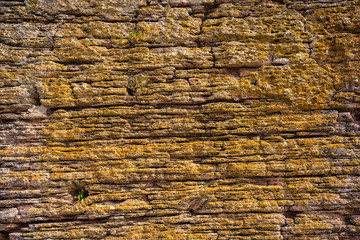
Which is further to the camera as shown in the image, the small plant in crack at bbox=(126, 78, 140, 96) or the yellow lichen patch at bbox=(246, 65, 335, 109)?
the small plant in crack at bbox=(126, 78, 140, 96)

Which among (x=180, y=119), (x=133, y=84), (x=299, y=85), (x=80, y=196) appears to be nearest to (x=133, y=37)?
(x=133, y=84)

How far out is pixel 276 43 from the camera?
11.5 feet

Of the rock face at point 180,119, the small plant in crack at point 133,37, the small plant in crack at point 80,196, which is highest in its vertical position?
Answer: the small plant in crack at point 133,37

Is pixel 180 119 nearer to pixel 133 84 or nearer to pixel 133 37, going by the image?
pixel 133 84

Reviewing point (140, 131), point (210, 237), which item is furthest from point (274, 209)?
point (140, 131)

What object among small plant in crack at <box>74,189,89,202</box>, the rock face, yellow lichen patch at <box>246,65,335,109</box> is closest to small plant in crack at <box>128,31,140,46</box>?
the rock face

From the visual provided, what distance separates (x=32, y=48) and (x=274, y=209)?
15.7ft

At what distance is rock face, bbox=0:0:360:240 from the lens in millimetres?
3229

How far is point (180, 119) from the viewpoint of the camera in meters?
3.42

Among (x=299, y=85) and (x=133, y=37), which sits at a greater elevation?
(x=133, y=37)

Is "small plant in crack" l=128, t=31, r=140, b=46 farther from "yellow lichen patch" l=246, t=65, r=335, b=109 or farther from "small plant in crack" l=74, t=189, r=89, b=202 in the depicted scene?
"small plant in crack" l=74, t=189, r=89, b=202

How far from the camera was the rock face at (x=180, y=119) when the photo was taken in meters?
3.23

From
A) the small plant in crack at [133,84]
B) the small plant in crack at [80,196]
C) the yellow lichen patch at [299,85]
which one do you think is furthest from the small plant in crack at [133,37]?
the small plant in crack at [80,196]

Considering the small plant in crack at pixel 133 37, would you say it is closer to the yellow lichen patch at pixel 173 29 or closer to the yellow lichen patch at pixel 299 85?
the yellow lichen patch at pixel 173 29
